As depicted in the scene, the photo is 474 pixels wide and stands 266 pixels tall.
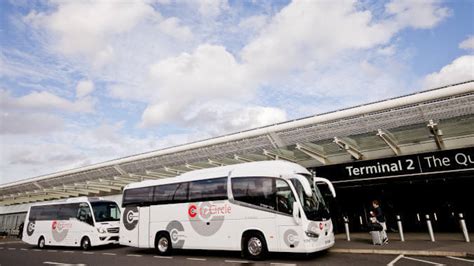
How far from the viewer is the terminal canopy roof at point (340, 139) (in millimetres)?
10227

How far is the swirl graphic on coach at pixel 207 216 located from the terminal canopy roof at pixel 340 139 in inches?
156

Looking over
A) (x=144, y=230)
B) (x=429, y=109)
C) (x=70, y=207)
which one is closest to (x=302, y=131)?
(x=429, y=109)

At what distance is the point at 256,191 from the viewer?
998 centimetres

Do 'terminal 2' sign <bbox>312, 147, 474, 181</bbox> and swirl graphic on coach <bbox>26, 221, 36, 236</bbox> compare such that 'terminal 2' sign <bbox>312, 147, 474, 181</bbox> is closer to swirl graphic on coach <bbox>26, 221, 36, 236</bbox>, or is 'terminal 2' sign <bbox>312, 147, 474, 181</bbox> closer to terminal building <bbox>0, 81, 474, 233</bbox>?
terminal building <bbox>0, 81, 474, 233</bbox>

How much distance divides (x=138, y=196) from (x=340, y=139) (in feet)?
29.9

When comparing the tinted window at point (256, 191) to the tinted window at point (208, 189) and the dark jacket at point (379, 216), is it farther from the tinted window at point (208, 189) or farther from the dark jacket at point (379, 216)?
the dark jacket at point (379, 216)

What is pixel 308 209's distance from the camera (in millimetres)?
9297

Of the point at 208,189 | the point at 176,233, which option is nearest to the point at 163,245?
the point at 176,233

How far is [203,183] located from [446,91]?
866 cm

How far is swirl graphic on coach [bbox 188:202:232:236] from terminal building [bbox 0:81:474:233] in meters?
3.99

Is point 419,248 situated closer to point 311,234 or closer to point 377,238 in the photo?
point 377,238

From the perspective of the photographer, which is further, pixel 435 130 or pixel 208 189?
pixel 435 130

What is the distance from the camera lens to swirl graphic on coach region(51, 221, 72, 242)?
54.3 feet

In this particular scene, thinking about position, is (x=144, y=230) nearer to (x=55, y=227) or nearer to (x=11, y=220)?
(x=55, y=227)
